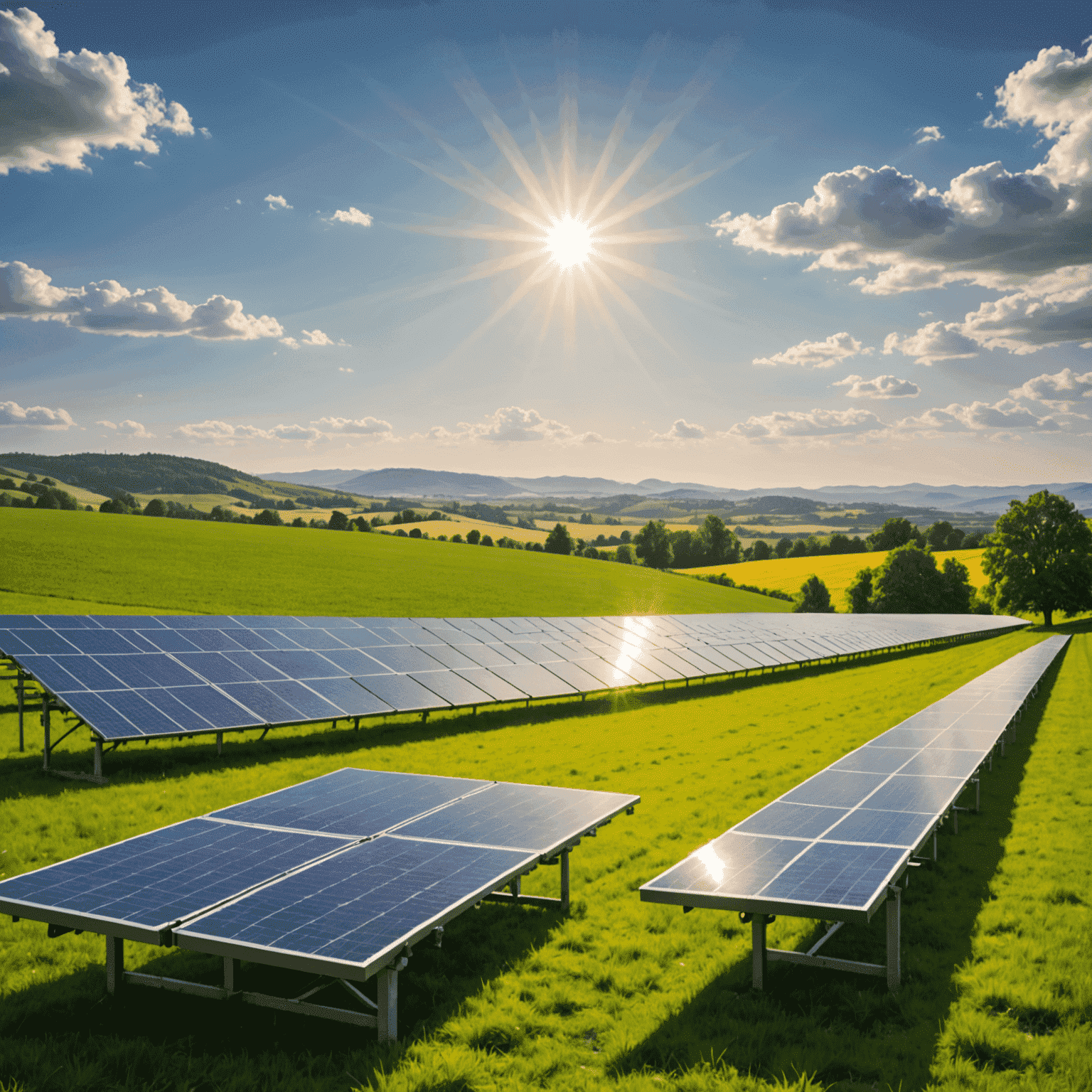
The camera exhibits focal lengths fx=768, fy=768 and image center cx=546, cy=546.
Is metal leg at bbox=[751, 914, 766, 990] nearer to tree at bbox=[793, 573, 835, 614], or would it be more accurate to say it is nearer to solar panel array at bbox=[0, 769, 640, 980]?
solar panel array at bbox=[0, 769, 640, 980]

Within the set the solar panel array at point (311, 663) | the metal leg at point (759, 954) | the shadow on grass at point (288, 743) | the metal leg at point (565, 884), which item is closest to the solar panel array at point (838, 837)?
the metal leg at point (759, 954)

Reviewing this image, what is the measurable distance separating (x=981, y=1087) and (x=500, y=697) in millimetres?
15990

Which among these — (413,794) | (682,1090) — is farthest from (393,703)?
(682,1090)

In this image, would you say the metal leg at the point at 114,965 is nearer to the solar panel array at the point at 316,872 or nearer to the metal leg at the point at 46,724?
the solar panel array at the point at 316,872

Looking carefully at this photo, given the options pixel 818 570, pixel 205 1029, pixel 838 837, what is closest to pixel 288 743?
pixel 205 1029

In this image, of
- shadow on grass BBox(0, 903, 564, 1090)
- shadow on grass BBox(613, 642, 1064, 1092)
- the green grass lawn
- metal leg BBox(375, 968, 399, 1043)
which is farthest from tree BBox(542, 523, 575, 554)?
metal leg BBox(375, 968, 399, 1043)

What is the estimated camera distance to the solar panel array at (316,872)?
5.67 metres

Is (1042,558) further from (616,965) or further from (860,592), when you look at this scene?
(616,965)

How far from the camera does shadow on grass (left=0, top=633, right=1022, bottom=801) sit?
14461 millimetres

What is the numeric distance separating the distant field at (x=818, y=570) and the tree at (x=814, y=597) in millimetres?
2749

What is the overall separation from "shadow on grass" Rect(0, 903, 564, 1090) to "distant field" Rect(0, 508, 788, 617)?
40765 millimetres

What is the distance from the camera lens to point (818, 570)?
119062 mm

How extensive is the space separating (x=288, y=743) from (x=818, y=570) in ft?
368

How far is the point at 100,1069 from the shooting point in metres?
5.63
